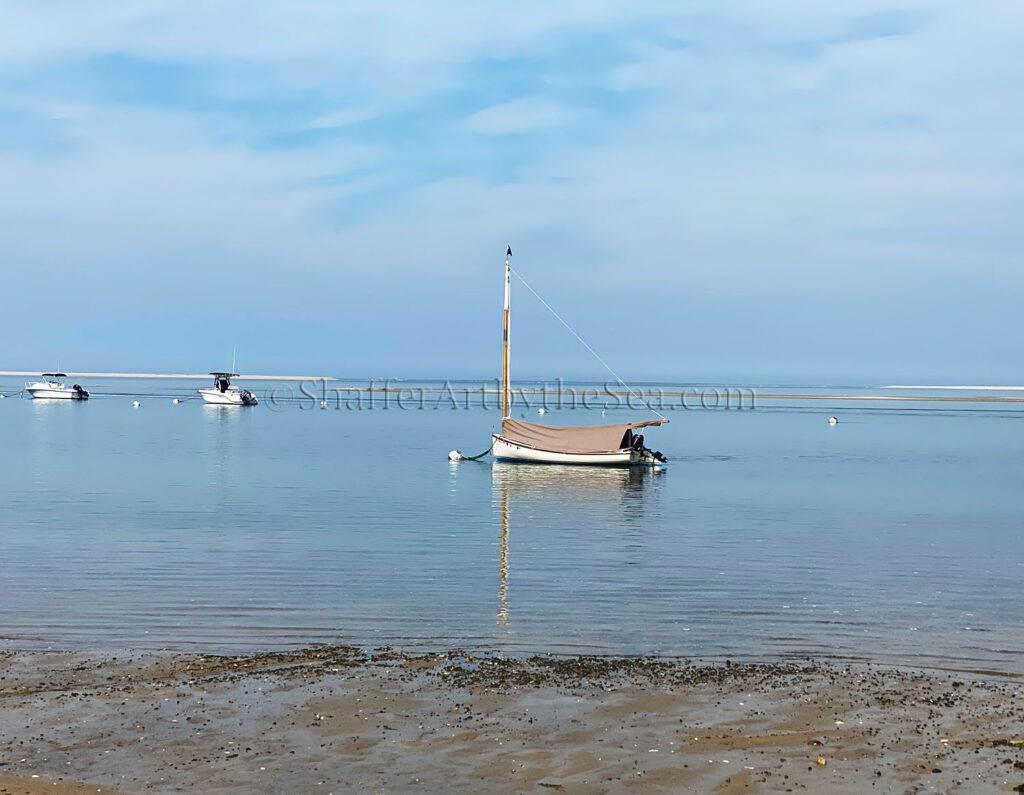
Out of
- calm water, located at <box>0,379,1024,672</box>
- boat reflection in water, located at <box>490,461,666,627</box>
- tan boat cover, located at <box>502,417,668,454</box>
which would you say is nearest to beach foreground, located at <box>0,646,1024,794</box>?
calm water, located at <box>0,379,1024,672</box>

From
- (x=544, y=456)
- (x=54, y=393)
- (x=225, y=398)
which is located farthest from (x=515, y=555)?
(x=54, y=393)

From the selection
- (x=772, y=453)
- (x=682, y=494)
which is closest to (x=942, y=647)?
(x=682, y=494)

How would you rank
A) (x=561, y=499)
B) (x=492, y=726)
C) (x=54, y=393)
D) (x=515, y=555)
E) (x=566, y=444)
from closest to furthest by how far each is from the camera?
1. (x=492, y=726)
2. (x=515, y=555)
3. (x=561, y=499)
4. (x=566, y=444)
5. (x=54, y=393)

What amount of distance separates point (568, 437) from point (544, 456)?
1834 mm

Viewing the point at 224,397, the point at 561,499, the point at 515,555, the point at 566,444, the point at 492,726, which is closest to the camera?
the point at 492,726

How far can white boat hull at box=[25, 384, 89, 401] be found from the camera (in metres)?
157

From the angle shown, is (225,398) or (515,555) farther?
(225,398)

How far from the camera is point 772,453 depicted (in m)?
74.0

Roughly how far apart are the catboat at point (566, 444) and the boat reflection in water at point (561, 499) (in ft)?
1.85

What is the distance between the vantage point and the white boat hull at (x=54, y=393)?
156625 millimetres

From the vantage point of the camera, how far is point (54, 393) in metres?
157

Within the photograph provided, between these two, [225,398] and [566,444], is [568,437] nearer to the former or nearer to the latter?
[566,444]

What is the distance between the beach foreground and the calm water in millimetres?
1853

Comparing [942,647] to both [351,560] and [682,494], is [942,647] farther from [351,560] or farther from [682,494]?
[682,494]
